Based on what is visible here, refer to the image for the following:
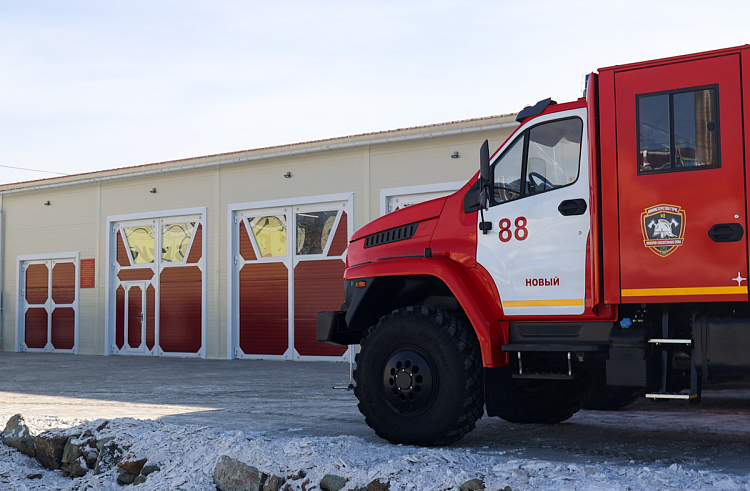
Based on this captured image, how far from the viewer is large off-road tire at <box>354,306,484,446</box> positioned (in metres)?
6.21

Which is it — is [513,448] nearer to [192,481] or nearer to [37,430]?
[192,481]

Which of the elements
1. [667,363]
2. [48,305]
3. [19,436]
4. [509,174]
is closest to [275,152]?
[48,305]

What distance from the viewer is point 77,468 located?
7.35m

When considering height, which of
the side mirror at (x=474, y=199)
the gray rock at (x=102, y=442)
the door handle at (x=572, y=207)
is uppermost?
the side mirror at (x=474, y=199)

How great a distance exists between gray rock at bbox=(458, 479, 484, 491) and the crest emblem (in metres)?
A: 2.08

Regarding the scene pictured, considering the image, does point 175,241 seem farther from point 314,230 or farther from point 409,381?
point 409,381

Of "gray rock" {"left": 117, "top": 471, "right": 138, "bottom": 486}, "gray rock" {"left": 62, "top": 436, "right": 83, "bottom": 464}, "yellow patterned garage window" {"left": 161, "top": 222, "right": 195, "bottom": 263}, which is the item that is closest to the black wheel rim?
"gray rock" {"left": 117, "top": 471, "right": 138, "bottom": 486}

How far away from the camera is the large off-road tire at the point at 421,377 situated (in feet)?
20.4

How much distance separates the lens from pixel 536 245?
613 cm

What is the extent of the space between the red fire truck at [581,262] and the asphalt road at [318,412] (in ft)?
1.95

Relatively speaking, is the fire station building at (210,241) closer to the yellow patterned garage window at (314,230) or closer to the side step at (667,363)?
the yellow patterned garage window at (314,230)

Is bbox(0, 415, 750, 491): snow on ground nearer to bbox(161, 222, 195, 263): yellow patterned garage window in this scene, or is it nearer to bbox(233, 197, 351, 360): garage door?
bbox(233, 197, 351, 360): garage door

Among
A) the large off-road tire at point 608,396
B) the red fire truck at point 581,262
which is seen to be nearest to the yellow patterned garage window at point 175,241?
the large off-road tire at point 608,396

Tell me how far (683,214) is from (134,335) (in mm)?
18021
